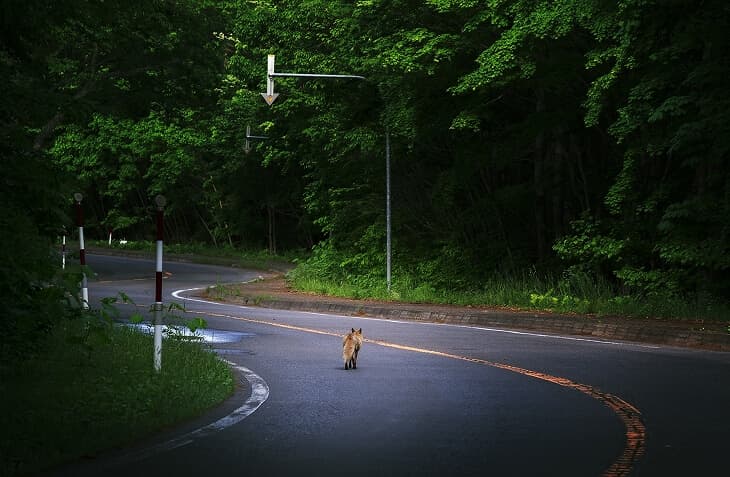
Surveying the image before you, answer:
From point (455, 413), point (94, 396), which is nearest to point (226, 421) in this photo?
point (94, 396)

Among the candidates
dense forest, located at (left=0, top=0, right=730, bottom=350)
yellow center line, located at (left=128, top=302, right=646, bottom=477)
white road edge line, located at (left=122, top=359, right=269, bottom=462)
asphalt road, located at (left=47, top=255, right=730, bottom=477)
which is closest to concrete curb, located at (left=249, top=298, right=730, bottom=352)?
asphalt road, located at (left=47, top=255, right=730, bottom=477)

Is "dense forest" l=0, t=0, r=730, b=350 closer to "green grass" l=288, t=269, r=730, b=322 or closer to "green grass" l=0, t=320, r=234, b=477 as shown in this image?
"green grass" l=288, t=269, r=730, b=322

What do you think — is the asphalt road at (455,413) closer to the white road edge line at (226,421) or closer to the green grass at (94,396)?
the white road edge line at (226,421)

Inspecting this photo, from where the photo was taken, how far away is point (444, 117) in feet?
95.3

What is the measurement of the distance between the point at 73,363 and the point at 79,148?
45313 mm

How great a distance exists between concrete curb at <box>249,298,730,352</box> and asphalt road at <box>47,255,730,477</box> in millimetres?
1022

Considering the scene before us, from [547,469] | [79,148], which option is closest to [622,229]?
[547,469]

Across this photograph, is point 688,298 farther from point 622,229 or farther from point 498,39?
point 498,39

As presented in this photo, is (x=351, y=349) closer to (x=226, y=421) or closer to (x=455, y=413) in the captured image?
(x=455, y=413)

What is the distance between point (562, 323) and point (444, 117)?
8.78 meters

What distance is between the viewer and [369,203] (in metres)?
35.7

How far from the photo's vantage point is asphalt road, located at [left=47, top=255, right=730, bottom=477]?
863 centimetres

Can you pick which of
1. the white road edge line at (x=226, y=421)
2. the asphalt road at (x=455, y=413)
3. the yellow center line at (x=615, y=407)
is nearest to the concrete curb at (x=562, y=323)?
the asphalt road at (x=455, y=413)

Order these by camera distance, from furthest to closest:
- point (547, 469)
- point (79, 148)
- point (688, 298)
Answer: point (79, 148) < point (688, 298) < point (547, 469)
